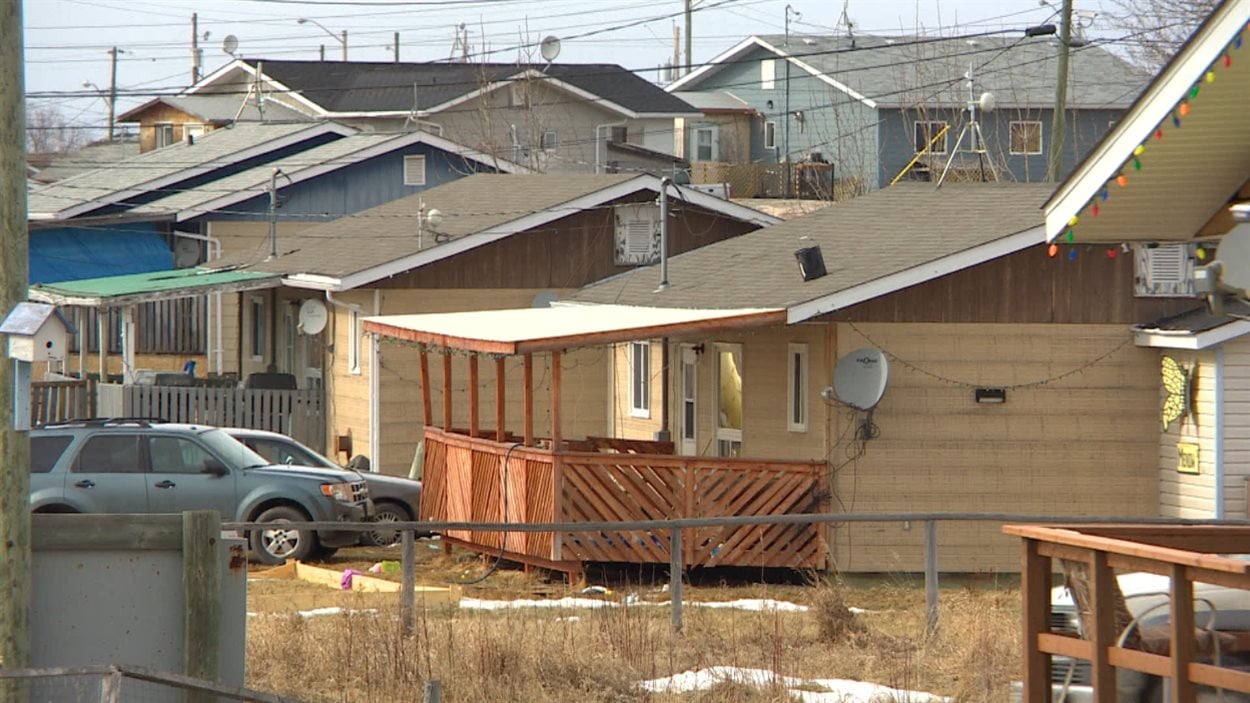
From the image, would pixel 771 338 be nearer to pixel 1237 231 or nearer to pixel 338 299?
pixel 338 299

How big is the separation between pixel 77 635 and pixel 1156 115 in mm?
5335

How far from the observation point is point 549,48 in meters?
52.3

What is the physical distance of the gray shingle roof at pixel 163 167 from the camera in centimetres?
4122

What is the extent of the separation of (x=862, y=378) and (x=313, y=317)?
37.0 feet

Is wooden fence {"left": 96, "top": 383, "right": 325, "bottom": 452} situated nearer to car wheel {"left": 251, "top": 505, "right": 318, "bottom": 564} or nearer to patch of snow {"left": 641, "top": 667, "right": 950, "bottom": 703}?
car wheel {"left": 251, "top": 505, "right": 318, "bottom": 564}

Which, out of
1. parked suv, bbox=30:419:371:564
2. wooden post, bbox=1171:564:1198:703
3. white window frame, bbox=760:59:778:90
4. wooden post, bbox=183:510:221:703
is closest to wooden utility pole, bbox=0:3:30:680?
wooden post, bbox=183:510:221:703

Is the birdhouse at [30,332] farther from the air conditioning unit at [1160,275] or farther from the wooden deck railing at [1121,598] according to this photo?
the air conditioning unit at [1160,275]

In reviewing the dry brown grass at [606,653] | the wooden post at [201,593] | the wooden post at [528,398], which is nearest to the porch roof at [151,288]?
the wooden post at [528,398]

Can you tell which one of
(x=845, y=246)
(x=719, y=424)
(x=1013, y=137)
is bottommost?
(x=719, y=424)

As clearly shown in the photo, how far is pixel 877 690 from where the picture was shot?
38.4ft

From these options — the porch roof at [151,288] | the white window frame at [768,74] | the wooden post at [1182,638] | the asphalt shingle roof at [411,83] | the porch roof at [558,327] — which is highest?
the white window frame at [768,74]

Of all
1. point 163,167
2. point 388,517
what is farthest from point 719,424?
point 163,167

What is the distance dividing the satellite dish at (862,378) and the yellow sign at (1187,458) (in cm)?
332

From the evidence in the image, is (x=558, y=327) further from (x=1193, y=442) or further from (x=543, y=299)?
(x=543, y=299)
